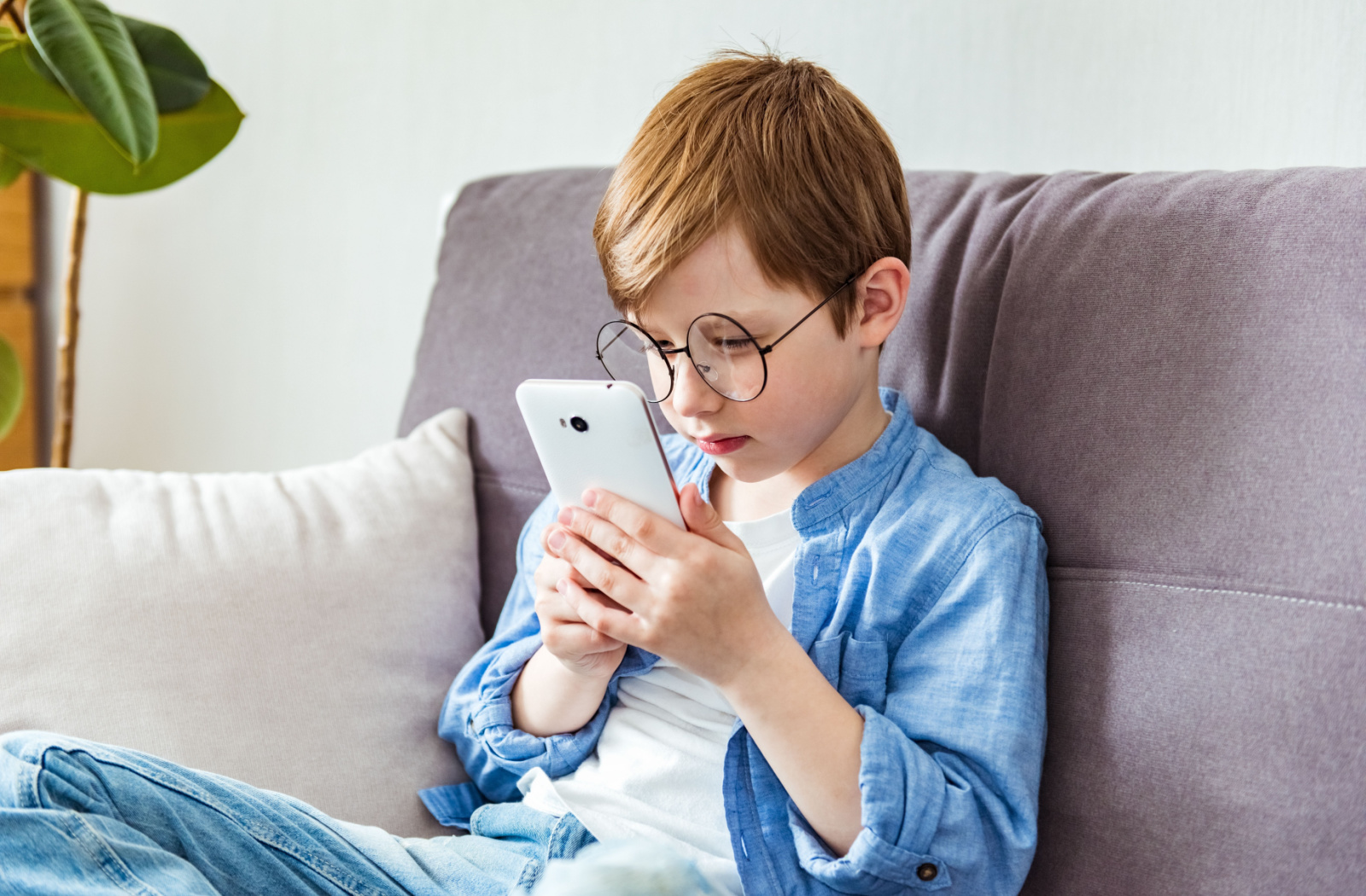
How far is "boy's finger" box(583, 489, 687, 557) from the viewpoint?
2.53 feet

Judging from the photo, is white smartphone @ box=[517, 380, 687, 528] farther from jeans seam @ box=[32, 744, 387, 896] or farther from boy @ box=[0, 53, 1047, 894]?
jeans seam @ box=[32, 744, 387, 896]

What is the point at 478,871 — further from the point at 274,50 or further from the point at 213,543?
the point at 274,50

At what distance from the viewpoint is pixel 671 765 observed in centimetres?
88

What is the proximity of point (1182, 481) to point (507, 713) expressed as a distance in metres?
0.60

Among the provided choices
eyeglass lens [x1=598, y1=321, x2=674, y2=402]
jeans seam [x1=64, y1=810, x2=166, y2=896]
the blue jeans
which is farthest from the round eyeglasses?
jeans seam [x1=64, y1=810, x2=166, y2=896]

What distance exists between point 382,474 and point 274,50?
1237 millimetres

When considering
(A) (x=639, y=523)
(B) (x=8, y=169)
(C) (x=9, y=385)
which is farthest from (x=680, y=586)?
(B) (x=8, y=169)

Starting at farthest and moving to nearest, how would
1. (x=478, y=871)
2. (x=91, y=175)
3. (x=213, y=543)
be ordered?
(x=91, y=175) → (x=213, y=543) → (x=478, y=871)

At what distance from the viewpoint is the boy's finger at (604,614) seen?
788 millimetres

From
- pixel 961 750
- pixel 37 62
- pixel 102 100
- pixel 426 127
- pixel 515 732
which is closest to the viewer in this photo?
pixel 961 750

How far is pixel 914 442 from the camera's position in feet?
3.02

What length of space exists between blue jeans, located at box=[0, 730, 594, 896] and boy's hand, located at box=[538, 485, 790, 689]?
188 millimetres

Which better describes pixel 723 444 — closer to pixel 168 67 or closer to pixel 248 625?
pixel 248 625

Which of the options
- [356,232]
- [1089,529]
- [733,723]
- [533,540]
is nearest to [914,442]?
[1089,529]
